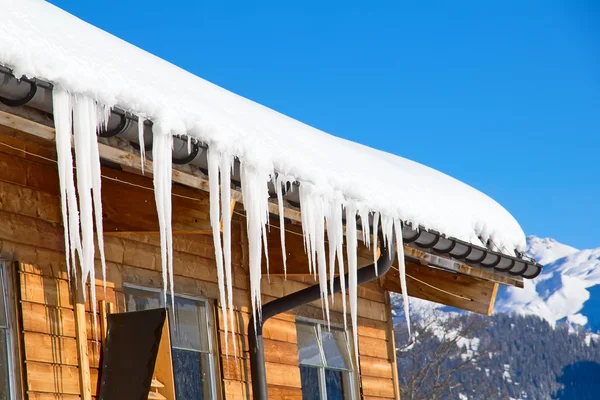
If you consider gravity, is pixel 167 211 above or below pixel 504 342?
below

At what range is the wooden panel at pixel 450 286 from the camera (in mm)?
9250

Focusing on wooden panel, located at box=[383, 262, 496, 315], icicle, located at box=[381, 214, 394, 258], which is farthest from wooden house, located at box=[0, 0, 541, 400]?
wooden panel, located at box=[383, 262, 496, 315]

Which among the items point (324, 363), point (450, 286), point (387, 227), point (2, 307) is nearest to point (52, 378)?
point (2, 307)

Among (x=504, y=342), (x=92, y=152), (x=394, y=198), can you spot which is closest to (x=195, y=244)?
(x=394, y=198)

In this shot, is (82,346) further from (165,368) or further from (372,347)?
(372,347)

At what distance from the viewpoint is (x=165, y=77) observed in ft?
19.5

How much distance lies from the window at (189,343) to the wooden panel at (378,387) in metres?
2.32

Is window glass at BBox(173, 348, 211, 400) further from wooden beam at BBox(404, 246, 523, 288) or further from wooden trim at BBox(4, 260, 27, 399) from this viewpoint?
wooden beam at BBox(404, 246, 523, 288)

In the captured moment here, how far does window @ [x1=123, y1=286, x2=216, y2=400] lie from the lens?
6746 millimetres

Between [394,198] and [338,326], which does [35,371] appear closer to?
[394,198]

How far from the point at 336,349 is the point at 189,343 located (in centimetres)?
219

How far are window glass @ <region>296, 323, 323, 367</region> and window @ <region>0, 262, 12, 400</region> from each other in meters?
3.21

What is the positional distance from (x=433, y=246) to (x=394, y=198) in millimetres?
804

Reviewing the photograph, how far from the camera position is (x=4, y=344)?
548 centimetres
